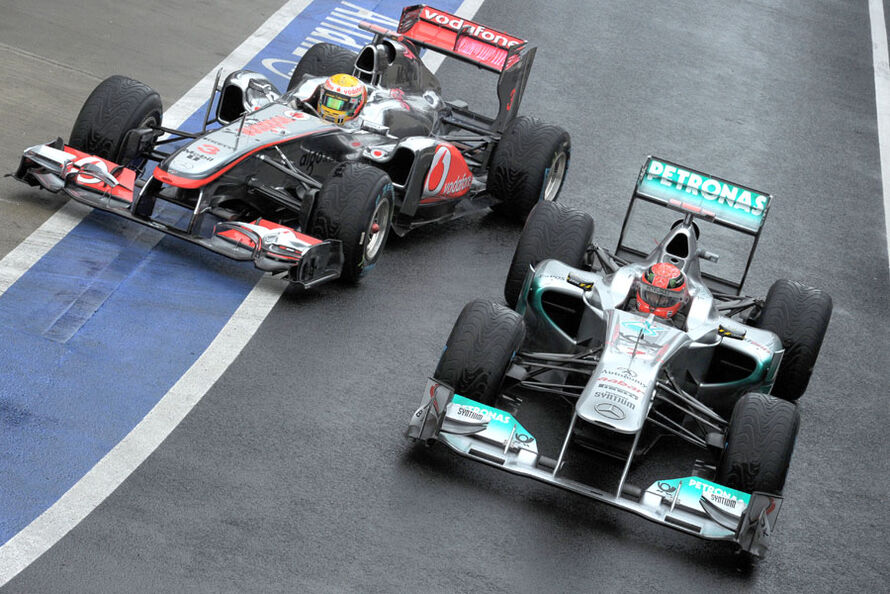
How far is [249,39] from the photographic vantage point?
18188mm

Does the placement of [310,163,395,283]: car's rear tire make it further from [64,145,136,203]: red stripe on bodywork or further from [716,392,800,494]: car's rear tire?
[716,392,800,494]: car's rear tire

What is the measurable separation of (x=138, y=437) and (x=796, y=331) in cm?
565

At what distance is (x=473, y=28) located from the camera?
48.6ft

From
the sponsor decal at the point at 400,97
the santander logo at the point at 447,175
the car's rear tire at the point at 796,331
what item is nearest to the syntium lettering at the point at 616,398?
Result: the car's rear tire at the point at 796,331

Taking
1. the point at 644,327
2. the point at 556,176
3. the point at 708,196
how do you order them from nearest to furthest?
the point at 644,327 < the point at 708,196 < the point at 556,176

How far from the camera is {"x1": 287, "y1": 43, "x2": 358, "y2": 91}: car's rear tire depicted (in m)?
14.8

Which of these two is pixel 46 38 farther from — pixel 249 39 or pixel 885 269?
pixel 885 269

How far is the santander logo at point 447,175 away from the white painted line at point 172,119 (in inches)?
133

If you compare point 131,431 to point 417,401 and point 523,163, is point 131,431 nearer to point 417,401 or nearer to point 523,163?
point 417,401

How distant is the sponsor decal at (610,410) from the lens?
8.61 meters

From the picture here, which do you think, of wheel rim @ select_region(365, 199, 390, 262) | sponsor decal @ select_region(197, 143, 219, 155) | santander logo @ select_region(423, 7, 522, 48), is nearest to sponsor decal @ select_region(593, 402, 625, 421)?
wheel rim @ select_region(365, 199, 390, 262)

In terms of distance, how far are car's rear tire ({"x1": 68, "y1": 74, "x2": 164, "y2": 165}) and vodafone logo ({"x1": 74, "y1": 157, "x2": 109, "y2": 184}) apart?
19.0 inches

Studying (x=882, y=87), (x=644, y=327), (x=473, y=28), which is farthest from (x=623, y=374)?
(x=882, y=87)

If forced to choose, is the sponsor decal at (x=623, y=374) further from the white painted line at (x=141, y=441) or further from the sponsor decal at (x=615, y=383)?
the white painted line at (x=141, y=441)
